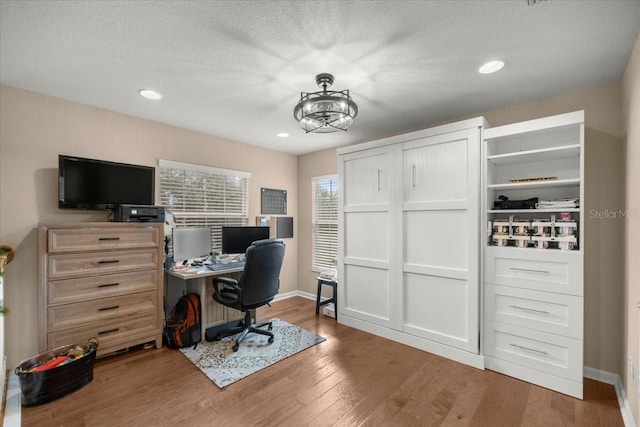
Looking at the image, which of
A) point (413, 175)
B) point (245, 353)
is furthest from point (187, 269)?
point (413, 175)

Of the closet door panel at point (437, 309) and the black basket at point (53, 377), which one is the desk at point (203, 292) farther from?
the closet door panel at point (437, 309)

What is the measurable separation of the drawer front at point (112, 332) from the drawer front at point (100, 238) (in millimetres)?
706

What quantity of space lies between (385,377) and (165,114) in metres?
3.48

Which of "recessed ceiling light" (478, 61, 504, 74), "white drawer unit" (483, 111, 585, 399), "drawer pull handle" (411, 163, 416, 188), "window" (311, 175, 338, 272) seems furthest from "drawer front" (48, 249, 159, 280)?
"recessed ceiling light" (478, 61, 504, 74)

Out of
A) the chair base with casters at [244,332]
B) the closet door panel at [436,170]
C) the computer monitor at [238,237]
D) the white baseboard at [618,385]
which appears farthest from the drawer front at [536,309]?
the computer monitor at [238,237]

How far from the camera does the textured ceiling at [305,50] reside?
159 cm

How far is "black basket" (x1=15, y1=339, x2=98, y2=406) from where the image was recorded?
6.70 feet

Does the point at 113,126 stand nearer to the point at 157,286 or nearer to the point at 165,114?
the point at 165,114

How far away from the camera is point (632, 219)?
1984 mm

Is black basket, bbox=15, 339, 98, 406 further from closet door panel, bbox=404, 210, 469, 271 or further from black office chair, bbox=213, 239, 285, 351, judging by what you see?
closet door panel, bbox=404, 210, 469, 271

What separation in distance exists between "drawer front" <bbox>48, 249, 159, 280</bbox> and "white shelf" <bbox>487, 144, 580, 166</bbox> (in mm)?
3497

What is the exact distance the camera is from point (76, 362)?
87.4 inches

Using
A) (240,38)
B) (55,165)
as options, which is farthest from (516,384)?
(55,165)

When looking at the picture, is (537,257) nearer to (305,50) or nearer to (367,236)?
(367,236)
